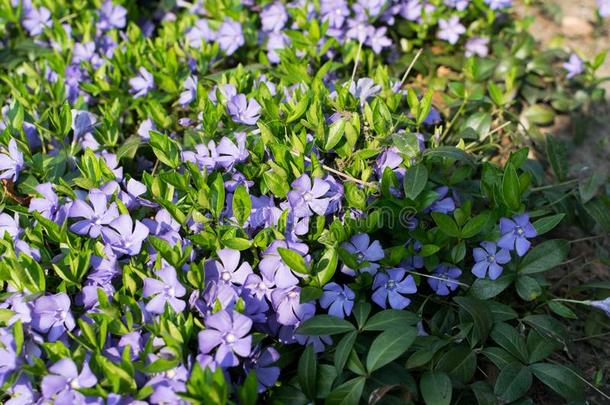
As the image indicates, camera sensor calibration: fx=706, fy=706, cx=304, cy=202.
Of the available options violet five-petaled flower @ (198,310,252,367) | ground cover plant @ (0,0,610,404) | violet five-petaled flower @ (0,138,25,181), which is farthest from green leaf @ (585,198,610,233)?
violet five-petaled flower @ (0,138,25,181)

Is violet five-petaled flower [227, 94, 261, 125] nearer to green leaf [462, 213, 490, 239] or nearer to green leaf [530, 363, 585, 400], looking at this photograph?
green leaf [462, 213, 490, 239]

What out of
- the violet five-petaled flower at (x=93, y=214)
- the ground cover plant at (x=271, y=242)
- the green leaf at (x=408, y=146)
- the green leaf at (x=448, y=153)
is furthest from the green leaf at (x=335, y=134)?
the violet five-petaled flower at (x=93, y=214)

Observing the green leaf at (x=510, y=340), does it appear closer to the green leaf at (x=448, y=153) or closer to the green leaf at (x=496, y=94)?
the green leaf at (x=448, y=153)

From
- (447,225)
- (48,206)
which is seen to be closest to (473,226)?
(447,225)

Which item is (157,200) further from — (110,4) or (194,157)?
(110,4)

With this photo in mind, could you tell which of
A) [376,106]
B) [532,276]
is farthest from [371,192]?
[532,276]
